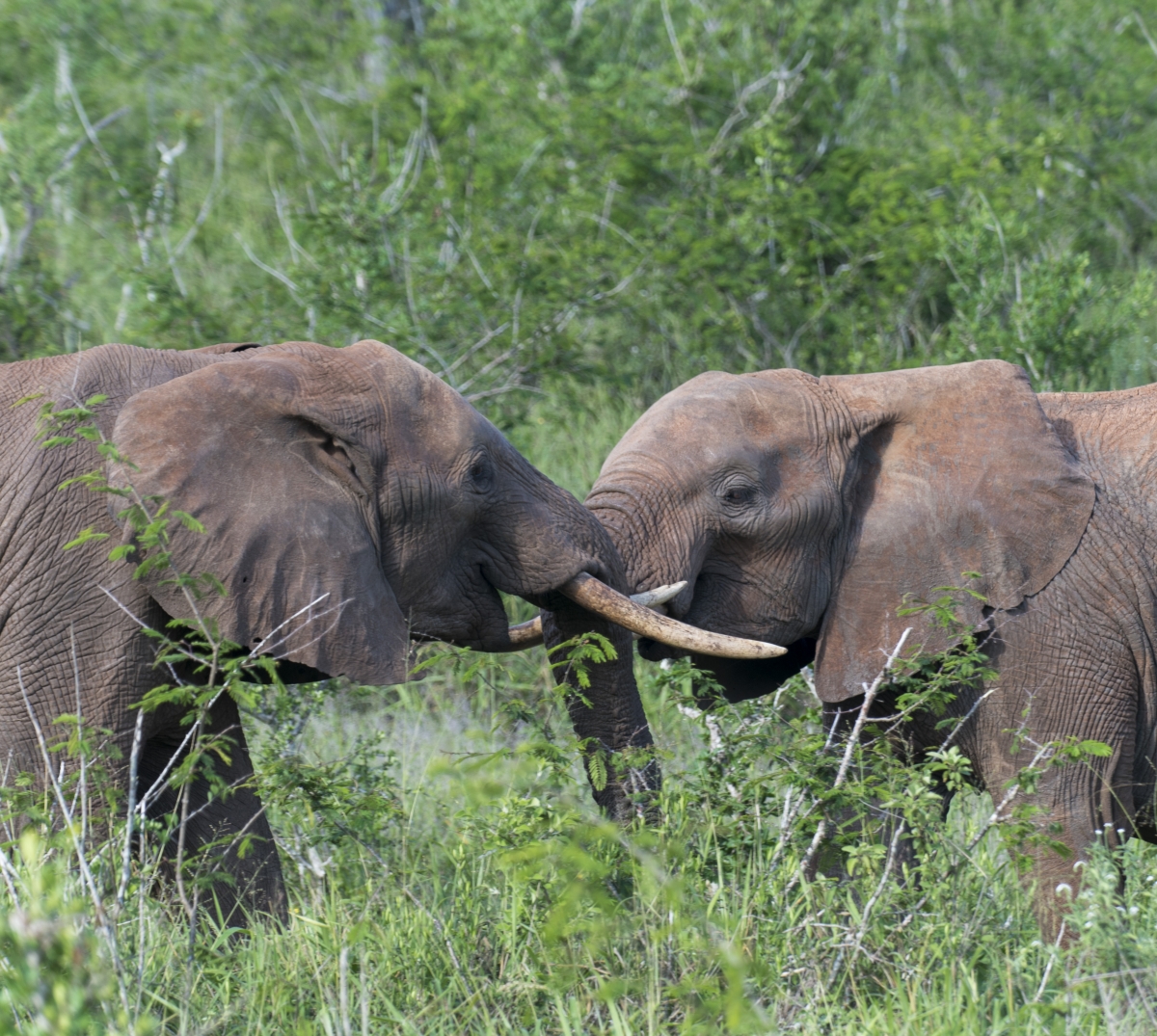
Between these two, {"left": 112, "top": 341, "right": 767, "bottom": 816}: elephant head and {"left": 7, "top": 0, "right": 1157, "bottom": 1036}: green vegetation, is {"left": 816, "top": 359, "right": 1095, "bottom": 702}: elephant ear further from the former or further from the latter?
{"left": 112, "top": 341, "right": 767, "bottom": 816}: elephant head

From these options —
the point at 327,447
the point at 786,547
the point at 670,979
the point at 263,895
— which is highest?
the point at 327,447

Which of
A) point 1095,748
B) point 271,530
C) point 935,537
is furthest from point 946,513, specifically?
point 271,530

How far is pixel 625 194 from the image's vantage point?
9.86 meters

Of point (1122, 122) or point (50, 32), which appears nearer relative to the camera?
point (1122, 122)

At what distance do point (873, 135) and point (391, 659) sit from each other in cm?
842

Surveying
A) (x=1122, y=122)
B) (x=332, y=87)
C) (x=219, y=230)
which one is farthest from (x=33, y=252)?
(x=1122, y=122)

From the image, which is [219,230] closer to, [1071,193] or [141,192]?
[141,192]

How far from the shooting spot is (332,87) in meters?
13.6

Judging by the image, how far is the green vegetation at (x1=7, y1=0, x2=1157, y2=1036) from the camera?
127 inches

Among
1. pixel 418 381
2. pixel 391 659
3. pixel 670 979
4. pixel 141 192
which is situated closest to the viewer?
pixel 670 979

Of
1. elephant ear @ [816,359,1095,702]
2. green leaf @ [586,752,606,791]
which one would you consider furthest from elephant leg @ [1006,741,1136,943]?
green leaf @ [586,752,606,791]

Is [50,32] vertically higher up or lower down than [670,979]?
higher up

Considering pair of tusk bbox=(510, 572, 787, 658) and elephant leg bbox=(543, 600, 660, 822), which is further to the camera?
elephant leg bbox=(543, 600, 660, 822)

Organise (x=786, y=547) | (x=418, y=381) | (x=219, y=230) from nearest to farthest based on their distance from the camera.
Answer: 1. (x=418, y=381)
2. (x=786, y=547)
3. (x=219, y=230)
